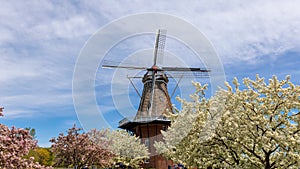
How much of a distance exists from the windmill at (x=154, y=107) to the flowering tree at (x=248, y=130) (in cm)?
2309

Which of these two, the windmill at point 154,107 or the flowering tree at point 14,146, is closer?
the flowering tree at point 14,146

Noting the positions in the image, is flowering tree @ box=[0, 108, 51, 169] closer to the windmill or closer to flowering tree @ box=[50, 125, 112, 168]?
flowering tree @ box=[50, 125, 112, 168]

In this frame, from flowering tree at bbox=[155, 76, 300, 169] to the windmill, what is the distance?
23093 millimetres

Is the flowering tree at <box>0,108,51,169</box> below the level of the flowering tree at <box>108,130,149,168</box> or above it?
below

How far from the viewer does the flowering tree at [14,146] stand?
8354mm

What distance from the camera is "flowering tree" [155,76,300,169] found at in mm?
10773

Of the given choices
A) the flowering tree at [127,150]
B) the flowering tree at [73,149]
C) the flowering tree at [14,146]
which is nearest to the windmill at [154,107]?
the flowering tree at [127,150]

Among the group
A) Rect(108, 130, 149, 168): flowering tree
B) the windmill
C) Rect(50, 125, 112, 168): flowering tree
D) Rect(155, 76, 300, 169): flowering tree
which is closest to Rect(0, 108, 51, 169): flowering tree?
Rect(155, 76, 300, 169): flowering tree

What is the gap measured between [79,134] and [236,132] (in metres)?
10.7

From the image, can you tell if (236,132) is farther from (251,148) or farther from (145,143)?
(145,143)

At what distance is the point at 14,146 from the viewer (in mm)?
8625

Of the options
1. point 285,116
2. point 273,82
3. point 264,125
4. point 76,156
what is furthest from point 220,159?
point 76,156

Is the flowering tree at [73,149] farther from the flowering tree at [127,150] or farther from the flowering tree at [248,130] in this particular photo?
the flowering tree at [127,150]

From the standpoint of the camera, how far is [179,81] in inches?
1594
